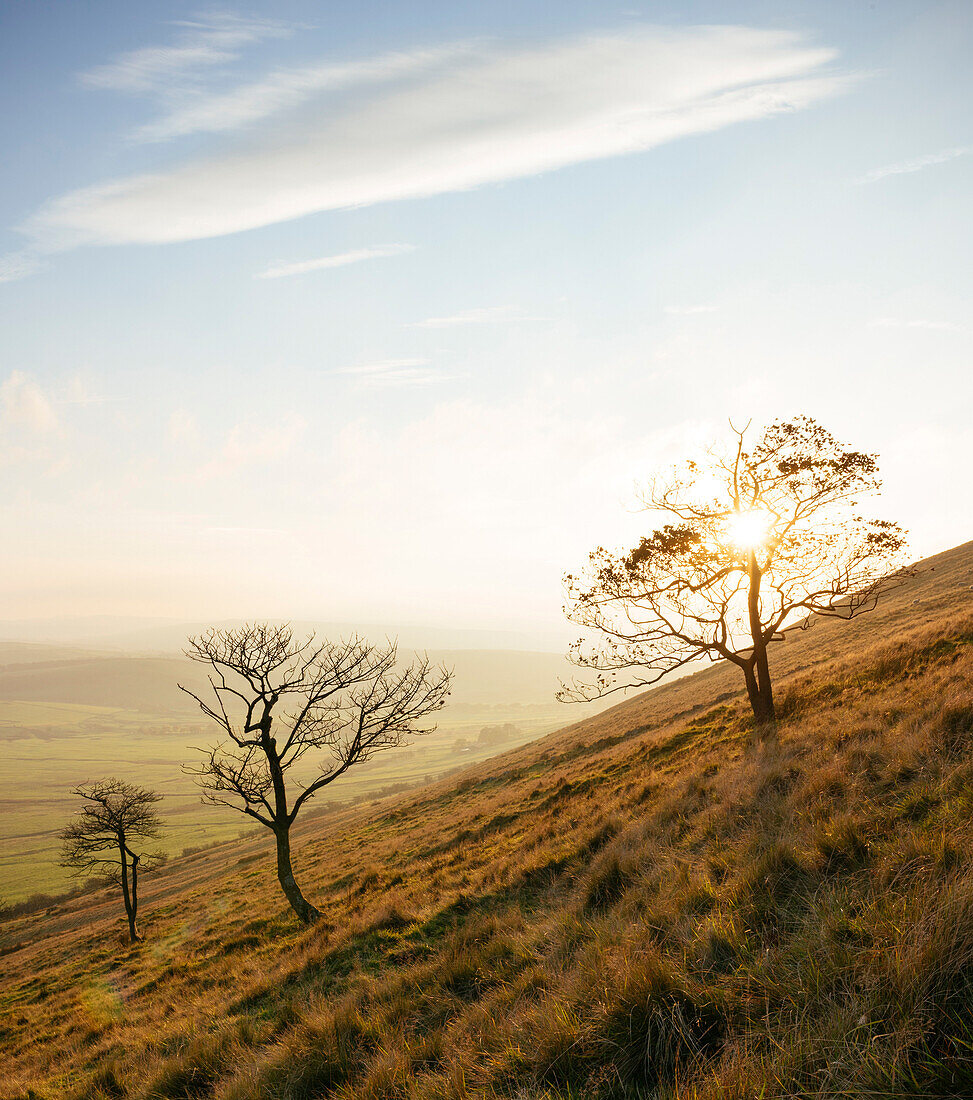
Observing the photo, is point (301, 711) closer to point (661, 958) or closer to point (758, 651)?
point (758, 651)

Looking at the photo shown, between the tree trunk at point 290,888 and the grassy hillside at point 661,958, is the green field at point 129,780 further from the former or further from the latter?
the grassy hillside at point 661,958

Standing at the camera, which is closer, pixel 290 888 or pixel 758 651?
pixel 758 651

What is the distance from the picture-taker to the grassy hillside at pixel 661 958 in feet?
10.1

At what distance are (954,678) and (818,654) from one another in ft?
55.8

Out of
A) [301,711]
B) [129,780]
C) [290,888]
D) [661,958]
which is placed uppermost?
[301,711]

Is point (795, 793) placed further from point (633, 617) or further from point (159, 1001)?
point (159, 1001)

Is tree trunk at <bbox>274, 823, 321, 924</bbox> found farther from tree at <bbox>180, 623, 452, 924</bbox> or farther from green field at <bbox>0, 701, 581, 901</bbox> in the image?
green field at <bbox>0, 701, 581, 901</bbox>

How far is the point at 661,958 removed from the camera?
169 inches

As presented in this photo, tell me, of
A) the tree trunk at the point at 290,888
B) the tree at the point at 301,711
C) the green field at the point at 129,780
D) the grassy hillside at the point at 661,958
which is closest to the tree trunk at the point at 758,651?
the grassy hillside at the point at 661,958

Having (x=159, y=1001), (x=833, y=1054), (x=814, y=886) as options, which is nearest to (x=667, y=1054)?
(x=833, y=1054)

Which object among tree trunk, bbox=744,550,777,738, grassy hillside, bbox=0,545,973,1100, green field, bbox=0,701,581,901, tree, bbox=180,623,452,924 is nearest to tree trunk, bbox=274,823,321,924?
tree, bbox=180,623,452,924

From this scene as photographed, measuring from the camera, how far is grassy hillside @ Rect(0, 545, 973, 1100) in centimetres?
307

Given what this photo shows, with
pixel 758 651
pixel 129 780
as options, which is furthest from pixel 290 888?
pixel 129 780

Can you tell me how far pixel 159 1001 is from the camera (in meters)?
11.9
